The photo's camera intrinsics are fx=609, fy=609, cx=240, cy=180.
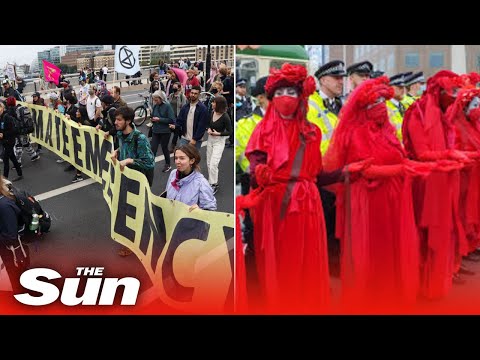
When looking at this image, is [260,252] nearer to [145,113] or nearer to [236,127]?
[236,127]

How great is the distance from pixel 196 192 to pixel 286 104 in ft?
2.37

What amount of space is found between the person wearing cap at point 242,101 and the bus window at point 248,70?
24 millimetres

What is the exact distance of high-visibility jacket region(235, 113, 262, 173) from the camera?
11.2ft

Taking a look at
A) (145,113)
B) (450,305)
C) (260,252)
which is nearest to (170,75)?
(145,113)

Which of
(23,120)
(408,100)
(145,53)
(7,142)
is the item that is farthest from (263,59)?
(7,142)

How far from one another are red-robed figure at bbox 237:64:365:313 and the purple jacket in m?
0.18

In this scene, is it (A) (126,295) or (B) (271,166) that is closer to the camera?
(B) (271,166)

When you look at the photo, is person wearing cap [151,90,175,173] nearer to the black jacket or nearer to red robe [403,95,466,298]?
the black jacket

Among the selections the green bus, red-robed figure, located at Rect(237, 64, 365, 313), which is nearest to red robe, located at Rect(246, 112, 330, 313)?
red-robed figure, located at Rect(237, 64, 365, 313)

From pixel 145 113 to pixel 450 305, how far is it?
7.11 ft

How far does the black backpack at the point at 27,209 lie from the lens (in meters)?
3.57

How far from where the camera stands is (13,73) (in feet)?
11.5

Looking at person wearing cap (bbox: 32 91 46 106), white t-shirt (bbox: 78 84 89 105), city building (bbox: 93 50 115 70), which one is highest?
city building (bbox: 93 50 115 70)

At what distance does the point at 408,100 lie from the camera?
11.8 feet
